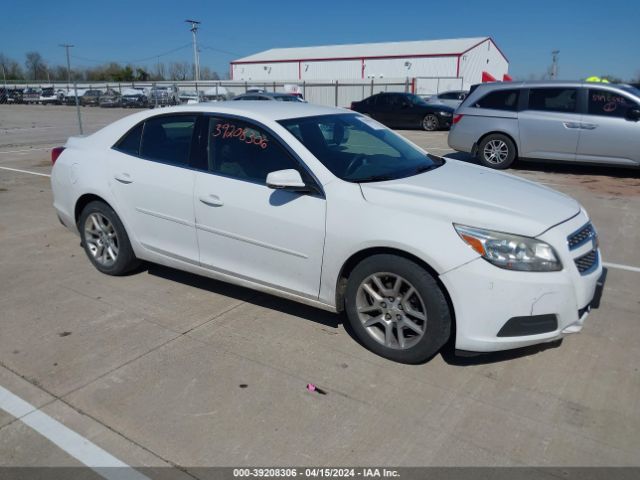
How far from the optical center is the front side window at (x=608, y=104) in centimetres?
941

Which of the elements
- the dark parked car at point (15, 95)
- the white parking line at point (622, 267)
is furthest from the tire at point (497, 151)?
the dark parked car at point (15, 95)

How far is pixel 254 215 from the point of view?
379 cm

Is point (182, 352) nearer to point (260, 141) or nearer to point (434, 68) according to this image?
point (260, 141)

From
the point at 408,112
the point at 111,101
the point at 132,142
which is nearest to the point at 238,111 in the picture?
the point at 132,142

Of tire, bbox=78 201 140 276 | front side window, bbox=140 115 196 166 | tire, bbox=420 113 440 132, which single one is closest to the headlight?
front side window, bbox=140 115 196 166

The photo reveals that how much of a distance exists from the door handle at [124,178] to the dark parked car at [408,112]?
17073 mm

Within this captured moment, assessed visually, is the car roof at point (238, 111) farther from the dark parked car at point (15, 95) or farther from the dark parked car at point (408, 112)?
the dark parked car at point (15, 95)

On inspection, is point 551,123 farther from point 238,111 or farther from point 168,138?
point 168,138

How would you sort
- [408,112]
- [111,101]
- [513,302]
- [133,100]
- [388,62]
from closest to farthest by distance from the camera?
[513,302], [408,112], [133,100], [111,101], [388,62]

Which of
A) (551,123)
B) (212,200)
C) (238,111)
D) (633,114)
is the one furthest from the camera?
(551,123)

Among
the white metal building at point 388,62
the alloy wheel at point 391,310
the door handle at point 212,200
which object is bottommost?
the alloy wheel at point 391,310

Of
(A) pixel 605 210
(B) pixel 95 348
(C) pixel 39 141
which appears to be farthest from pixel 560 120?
(C) pixel 39 141

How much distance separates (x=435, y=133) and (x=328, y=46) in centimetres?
4448

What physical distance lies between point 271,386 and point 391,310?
884 millimetres
